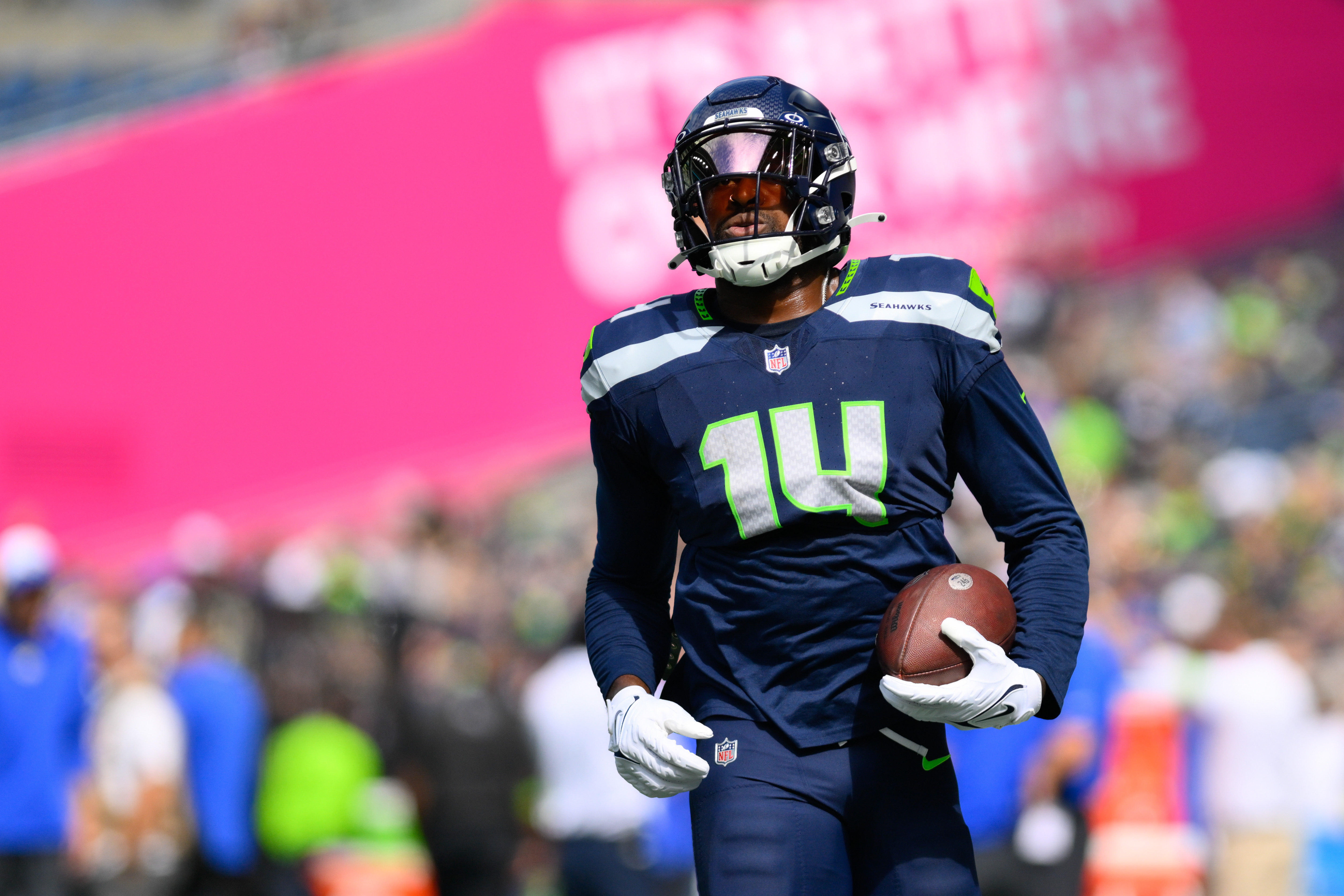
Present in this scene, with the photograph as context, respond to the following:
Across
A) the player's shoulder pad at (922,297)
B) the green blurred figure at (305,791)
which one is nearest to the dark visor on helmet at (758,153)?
the player's shoulder pad at (922,297)

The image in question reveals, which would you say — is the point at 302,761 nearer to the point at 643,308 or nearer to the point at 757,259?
the point at 643,308

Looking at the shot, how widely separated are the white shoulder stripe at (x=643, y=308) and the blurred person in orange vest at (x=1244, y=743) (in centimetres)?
486

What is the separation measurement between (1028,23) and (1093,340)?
3183mm

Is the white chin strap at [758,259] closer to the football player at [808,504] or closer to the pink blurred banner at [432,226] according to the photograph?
the football player at [808,504]

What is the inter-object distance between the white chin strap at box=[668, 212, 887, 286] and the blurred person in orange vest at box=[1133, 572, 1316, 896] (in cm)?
490

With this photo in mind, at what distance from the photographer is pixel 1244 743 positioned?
707 centimetres

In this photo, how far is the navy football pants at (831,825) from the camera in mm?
2729

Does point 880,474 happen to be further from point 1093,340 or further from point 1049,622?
point 1093,340

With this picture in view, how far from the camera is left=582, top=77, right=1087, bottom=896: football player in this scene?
9.07 ft

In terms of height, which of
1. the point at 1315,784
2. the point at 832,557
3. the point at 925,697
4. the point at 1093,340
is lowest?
the point at 1315,784

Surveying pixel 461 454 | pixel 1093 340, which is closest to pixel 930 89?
pixel 1093 340

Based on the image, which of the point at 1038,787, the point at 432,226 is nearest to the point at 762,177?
the point at 1038,787

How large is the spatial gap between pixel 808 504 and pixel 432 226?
10357mm

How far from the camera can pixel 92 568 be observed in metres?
11.8
